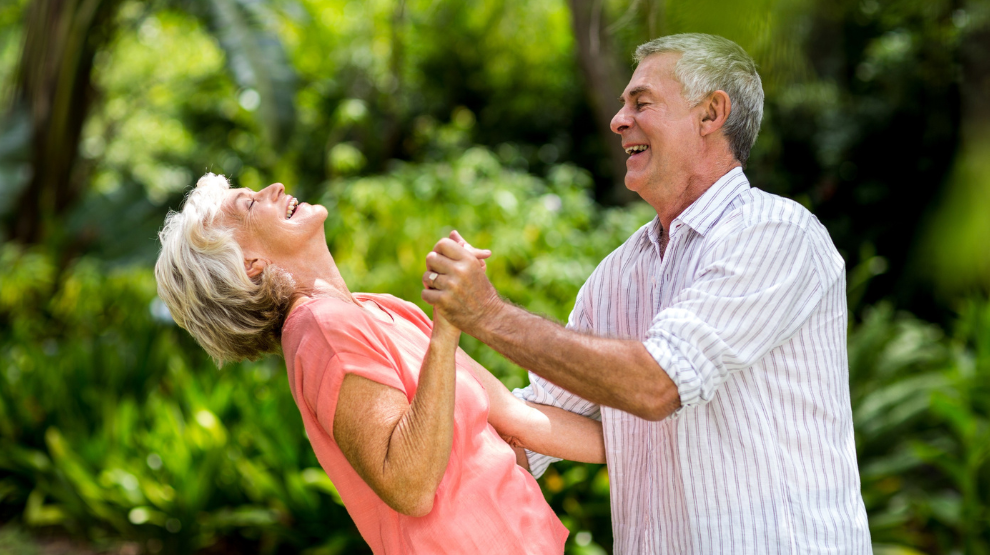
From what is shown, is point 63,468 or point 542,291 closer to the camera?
point 63,468

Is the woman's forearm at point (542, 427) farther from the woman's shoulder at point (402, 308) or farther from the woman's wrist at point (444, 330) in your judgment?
the woman's wrist at point (444, 330)

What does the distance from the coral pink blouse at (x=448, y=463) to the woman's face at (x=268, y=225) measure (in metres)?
0.19

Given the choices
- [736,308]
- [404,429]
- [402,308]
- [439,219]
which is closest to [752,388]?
[736,308]

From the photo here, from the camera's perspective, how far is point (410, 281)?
462 centimetres

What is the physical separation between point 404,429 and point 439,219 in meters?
4.03

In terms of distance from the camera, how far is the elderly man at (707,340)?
145 cm

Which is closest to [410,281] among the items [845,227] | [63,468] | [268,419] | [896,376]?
[268,419]

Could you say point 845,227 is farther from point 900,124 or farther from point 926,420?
point 926,420

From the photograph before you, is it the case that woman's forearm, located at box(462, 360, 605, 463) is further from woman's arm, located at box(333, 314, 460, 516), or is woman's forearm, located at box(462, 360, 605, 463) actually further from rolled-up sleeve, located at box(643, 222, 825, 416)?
rolled-up sleeve, located at box(643, 222, 825, 416)

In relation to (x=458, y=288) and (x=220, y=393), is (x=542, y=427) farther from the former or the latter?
(x=220, y=393)

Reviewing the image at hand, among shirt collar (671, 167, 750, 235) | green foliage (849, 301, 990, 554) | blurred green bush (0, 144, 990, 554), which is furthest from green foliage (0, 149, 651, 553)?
shirt collar (671, 167, 750, 235)

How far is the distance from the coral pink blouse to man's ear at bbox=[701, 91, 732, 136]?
75cm

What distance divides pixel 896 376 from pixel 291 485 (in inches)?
130

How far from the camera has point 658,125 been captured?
68.9 inches
